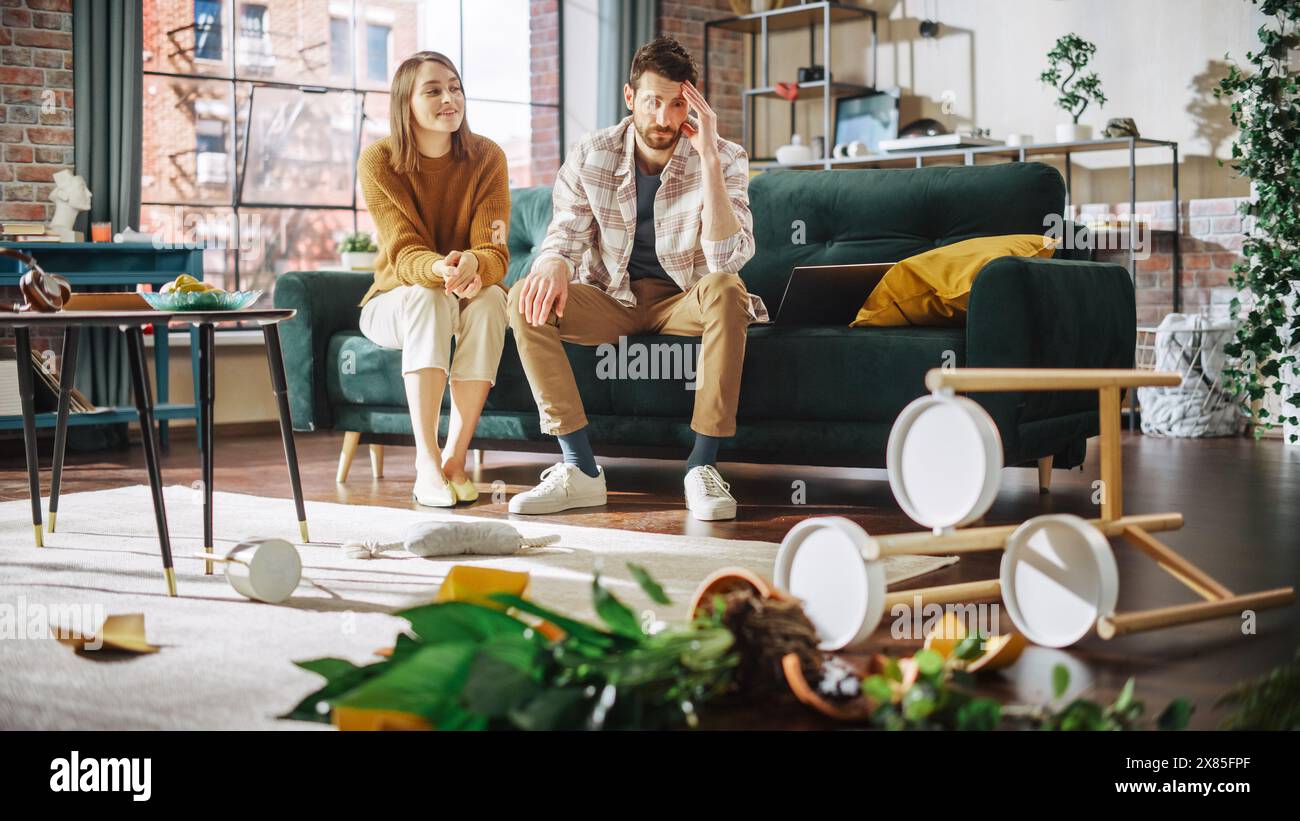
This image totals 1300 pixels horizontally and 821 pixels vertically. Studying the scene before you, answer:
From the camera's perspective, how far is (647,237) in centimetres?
330

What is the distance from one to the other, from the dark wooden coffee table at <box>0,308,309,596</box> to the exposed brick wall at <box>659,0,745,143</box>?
4362 mm

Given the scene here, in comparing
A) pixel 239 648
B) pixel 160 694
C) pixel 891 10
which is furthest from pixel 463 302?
pixel 891 10

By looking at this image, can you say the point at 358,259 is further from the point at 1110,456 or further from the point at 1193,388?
the point at 1110,456

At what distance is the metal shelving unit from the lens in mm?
6234

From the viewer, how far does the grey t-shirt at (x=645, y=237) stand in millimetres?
3279

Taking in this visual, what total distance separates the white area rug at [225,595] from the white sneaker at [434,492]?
4.0 inches

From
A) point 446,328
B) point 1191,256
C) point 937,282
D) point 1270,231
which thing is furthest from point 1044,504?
point 1191,256

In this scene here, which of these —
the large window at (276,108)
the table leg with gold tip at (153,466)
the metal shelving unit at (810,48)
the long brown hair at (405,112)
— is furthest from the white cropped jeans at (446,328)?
the metal shelving unit at (810,48)

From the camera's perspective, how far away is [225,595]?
81.1 inches

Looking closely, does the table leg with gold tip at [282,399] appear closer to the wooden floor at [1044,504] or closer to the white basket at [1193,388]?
the wooden floor at [1044,504]

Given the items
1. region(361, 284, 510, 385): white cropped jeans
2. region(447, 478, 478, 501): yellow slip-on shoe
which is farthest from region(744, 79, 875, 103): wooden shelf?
region(447, 478, 478, 501): yellow slip-on shoe

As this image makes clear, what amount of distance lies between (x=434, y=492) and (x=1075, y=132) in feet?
11.1
